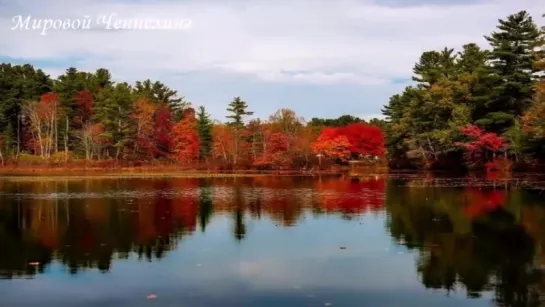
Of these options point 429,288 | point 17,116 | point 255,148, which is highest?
point 17,116

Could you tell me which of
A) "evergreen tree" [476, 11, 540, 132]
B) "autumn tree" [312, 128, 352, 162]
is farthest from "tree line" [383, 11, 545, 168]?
"autumn tree" [312, 128, 352, 162]

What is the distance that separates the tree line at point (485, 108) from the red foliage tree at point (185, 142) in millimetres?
25513

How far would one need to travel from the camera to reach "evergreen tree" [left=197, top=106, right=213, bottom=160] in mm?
73312

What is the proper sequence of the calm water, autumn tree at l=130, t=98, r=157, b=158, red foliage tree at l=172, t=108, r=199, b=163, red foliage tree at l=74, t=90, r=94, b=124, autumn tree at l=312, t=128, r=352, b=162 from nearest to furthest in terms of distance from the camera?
the calm water, autumn tree at l=312, t=128, r=352, b=162, autumn tree at l=130, t=98, r=157, b=158, red foliage tree at l=172, t=108, r=199, b=163, red foliage tree at l=74, t=90, r=94, b=124

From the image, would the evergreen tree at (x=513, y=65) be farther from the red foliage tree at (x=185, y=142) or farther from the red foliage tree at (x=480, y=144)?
the red foliage tree at (x=185, y=142)

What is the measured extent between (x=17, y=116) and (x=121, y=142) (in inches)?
684

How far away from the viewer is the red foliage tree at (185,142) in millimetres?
69625

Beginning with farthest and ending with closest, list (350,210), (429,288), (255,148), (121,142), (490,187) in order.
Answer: (255,148) < (121,142) < (490,187) < (350,210) < (429,288)

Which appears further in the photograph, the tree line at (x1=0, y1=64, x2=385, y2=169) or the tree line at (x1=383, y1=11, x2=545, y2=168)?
the tree line at (x1=0, y1=64, x2=385, y2=169)

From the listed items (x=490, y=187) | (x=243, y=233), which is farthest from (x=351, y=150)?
(x=243, y=233)

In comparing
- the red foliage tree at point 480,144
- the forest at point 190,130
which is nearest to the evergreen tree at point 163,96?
the forest at point 190,130

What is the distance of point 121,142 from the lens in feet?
218

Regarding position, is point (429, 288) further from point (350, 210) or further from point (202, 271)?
point (350, 210)

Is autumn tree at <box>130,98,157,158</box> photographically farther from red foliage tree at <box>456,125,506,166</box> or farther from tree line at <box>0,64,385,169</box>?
red foliage tree at <box>456,125,506,166</box>
